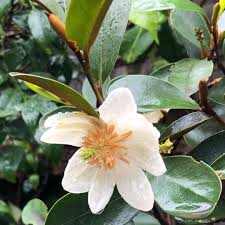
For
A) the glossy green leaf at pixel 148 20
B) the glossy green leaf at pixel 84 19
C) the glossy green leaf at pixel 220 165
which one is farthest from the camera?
the glossy green leaf at pixel 148 20

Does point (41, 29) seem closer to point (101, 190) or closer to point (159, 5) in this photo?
point (159, 5)

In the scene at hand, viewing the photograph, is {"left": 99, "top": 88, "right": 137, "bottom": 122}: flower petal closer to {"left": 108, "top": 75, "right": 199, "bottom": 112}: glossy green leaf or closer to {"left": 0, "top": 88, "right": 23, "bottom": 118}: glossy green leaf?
{"left": 108, "top": 75, "right": 199, "bottom": 112}: glossy green leaf

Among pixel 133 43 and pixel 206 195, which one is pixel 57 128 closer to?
pixel 206 195

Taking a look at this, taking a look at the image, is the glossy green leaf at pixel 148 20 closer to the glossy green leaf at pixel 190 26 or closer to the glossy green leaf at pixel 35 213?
the glossy green leaf at pixel 190 26

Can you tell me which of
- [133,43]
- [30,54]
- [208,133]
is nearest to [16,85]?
[30,54]

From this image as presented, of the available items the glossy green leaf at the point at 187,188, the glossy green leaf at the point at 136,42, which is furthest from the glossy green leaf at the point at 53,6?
the glossy green leaf at the point at 136,42

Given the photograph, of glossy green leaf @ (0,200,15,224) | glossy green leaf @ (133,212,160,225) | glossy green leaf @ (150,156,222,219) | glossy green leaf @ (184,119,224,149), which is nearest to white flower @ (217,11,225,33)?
glossy green leaf @ (184,119,224,149)
